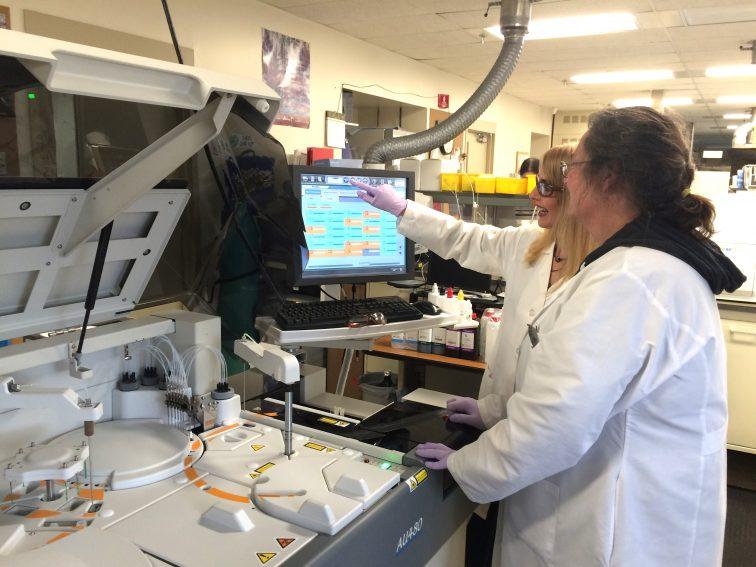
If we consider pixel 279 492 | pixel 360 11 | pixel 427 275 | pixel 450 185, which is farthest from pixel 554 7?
pixel 279 492

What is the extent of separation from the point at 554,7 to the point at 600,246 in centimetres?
298

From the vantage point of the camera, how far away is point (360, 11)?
3.73 m

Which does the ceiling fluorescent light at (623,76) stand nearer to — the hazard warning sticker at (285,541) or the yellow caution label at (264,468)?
the yellow caution label at (264,468)

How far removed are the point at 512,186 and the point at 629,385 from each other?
1.87 m

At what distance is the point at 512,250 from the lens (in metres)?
1.80

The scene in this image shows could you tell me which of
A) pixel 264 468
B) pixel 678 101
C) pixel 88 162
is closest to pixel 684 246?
pixel 264 468

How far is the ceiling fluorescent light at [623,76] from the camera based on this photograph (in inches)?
227

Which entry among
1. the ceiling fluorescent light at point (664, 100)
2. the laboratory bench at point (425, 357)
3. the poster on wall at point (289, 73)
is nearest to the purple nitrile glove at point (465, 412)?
the laboratory bench at point (425, 357)

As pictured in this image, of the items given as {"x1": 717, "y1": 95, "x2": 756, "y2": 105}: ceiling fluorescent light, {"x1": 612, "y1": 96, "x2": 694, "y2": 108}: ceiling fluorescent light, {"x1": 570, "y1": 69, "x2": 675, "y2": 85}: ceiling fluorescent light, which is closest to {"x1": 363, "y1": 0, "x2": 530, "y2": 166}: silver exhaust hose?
{"x1": 570, "y1": 69, "x2": 675, "y2": 85}: ceiling fluorescent light

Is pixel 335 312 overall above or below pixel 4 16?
below

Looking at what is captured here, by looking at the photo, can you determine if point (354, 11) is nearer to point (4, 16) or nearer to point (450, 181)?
point (450, 181)

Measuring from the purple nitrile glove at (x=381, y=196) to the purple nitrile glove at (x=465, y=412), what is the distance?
0.57m

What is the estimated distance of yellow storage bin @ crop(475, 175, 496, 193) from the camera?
9.29ft

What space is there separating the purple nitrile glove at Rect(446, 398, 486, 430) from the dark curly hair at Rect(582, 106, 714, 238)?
655 mm
